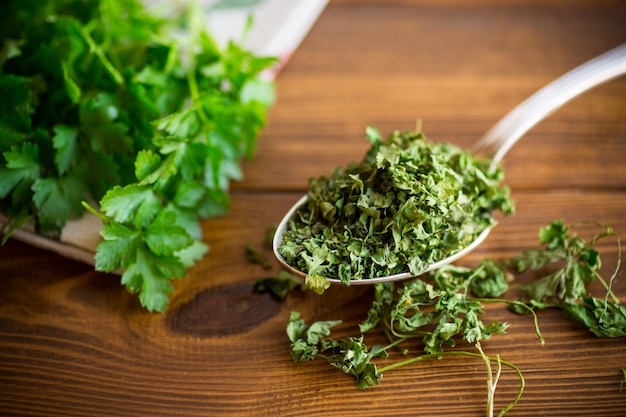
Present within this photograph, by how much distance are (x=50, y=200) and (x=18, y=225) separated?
6 centimetres

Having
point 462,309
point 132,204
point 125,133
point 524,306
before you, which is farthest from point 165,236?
point 524,306

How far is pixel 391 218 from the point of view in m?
0.90

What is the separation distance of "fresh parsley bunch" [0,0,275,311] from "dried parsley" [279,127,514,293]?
21 cm

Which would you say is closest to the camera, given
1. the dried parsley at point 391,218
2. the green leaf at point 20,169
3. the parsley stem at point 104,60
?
the dried parsley at point 391,218

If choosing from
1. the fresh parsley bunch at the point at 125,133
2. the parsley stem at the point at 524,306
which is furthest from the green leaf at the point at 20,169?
the parsley stem at the point at 524,306

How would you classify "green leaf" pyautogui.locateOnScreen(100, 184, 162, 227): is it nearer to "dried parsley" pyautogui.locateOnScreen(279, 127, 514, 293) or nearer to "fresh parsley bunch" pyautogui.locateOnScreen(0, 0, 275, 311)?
"fresh parsley bunch" pyautogui.locateOnScreen(0, 0, 275, 311)

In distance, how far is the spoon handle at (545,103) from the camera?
42.7 inches

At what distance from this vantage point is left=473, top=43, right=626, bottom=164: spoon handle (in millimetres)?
1085

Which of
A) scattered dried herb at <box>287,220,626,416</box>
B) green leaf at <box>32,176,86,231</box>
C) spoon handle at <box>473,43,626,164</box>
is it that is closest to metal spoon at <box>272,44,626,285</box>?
spoon handle at <box>473,43,626,164</box>

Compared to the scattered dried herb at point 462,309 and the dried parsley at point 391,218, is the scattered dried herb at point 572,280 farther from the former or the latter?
the dried parsley at point 391,218

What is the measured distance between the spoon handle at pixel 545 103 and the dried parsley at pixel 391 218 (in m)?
0.15

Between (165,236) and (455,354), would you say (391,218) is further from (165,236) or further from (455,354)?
(165,236)

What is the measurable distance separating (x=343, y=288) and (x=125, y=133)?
451mm

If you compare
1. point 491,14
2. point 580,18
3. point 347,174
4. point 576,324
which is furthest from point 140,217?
point 580,18
